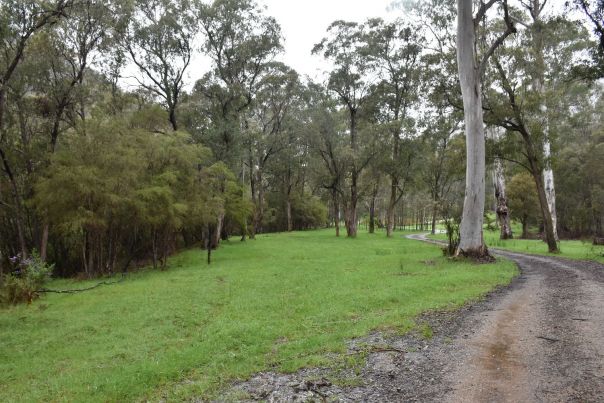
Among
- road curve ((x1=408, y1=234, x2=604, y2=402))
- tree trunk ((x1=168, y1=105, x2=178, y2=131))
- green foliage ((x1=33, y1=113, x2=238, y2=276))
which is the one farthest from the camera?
tree trunk ((x1=168, y1=105, x2=178, y2=131))

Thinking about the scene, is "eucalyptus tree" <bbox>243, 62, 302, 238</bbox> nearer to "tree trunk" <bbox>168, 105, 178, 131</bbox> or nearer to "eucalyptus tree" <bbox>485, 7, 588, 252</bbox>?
"tree trunk" <bbox>168, 105, 178, 131</bbox>

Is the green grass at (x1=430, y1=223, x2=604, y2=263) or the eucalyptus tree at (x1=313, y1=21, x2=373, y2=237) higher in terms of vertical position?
the eucalyptus tree at (x1=313, y1=21, x2=373, y2=237)

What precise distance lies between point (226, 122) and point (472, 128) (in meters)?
18.3

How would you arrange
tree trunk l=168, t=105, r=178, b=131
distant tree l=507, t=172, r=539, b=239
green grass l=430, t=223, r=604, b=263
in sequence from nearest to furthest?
green grass l=430, t=223, r=604, b=263
tree trunk l=168, t=105, r=178, b=131
distant tree l=507, t=172, r=539, b=239

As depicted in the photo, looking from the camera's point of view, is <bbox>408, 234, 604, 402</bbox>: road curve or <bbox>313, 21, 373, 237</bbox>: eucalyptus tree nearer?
<bbox>408, 234, 604, 402</bbox>: road curve

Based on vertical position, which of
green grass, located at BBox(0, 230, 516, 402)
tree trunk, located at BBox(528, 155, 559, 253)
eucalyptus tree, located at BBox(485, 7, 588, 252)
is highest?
eucalyptus tree, located at BBox(485, 7, 588, 252)

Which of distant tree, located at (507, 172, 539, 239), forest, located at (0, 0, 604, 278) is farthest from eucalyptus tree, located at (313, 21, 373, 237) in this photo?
distant tree, located at (507, 172, 539, 239)

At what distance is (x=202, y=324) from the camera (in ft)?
31.7

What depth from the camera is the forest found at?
1758 cm

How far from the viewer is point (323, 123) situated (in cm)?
3819

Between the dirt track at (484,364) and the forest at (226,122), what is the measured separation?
9880 mm

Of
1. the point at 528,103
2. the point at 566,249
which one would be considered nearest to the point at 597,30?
the point at 528,103

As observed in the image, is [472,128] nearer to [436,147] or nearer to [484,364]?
[484,364]

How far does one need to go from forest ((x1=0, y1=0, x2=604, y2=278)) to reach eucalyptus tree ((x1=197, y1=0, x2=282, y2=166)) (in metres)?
0.12
